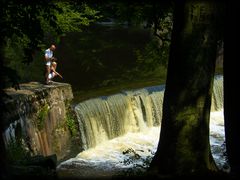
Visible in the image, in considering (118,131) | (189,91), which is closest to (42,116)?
(118,131)

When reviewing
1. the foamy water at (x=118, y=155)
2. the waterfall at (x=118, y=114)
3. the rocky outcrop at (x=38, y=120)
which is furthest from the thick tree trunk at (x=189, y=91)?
the waterfall at (x=118, y=114)

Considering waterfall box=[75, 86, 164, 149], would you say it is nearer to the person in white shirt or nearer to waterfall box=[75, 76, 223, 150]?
waterfall box=[75, 76, 223, 150]

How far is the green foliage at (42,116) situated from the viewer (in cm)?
1487

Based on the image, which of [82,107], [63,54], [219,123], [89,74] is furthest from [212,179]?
[63,54]

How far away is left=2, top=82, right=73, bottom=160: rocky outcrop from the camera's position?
527 inches

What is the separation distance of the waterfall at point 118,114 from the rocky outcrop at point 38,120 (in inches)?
33.4

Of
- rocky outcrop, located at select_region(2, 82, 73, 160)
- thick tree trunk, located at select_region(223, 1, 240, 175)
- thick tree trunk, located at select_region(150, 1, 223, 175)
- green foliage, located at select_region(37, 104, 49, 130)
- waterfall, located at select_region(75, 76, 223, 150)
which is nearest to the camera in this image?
thick tree trunk, located at select_region(223, 1, 240, 175)

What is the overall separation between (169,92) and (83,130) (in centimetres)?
1047

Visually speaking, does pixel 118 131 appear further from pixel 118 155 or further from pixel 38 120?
pixel 38 120

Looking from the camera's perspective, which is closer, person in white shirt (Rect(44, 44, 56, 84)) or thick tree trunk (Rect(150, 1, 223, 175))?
thick tree trunk (Rect(150, 1, 223, 175))

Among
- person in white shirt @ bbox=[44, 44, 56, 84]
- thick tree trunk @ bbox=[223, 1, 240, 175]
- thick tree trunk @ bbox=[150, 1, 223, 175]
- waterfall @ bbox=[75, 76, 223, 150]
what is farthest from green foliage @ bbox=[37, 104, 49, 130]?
thick tree trunk @ bbox=[223, 1, 240, 175]

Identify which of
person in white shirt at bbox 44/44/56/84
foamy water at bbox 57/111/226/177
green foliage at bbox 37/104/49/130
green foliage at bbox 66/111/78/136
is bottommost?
foamy water at bbox 57/111/226/177

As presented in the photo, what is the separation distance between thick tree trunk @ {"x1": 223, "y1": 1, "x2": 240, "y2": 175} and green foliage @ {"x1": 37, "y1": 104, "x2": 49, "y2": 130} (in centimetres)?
904

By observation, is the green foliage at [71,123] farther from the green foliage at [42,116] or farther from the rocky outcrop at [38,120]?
the green foliage at [42,116]
